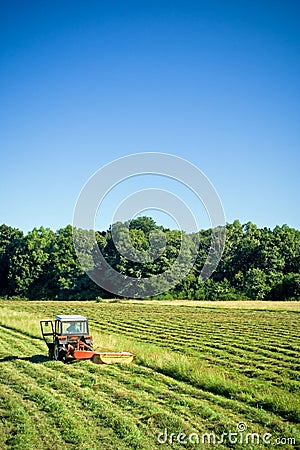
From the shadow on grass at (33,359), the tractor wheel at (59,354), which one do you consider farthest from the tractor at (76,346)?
the shadow on grass at (33,359)

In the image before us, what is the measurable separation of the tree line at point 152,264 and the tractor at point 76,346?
49.0 metres

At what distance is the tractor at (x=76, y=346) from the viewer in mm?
15148

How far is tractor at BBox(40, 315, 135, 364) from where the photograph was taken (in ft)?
49.7

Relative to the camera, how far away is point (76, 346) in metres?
16.2

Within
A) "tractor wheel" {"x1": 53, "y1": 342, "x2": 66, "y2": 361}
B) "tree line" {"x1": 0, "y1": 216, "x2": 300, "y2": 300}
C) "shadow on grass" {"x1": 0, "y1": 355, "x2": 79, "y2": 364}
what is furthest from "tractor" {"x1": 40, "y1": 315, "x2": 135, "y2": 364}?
"tree line" {"x1": 0, "y1": 216, "x2": 300, "y2": 300}

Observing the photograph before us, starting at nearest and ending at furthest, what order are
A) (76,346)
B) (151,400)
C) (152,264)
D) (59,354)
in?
1. (151,400)
2. (59,354)
3. (76,346)
4. (152,264)

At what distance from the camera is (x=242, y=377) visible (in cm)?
1382

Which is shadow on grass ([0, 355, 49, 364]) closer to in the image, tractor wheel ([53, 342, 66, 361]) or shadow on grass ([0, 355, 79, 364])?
shadow on grass ([0, 355, 79, 364])

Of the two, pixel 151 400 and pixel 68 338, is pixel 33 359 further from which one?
pixel 151 400

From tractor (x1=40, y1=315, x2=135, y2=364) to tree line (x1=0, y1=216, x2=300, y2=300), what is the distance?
49005 millimetres

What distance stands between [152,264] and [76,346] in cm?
5400

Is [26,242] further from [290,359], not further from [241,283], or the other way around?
[290,359]

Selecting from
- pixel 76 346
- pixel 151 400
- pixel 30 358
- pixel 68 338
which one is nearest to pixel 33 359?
pixel 30 358

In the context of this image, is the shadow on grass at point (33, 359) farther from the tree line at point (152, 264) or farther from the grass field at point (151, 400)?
the tree line at point (152, 264)
